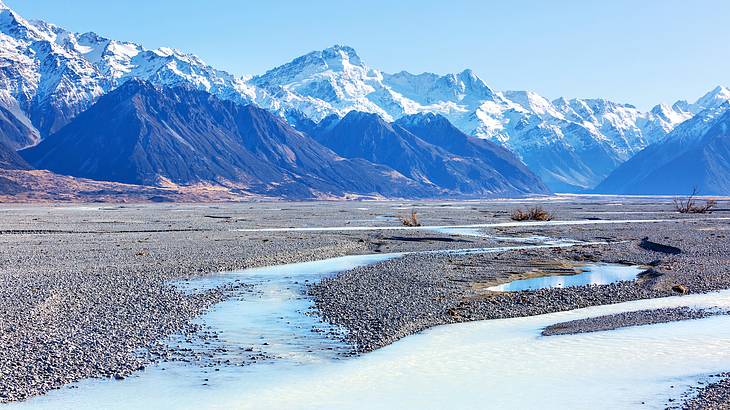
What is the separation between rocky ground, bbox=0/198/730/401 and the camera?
758 inches

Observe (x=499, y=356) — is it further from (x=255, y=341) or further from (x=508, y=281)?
(x=508, y=281)

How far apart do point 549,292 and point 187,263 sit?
62.4 feet

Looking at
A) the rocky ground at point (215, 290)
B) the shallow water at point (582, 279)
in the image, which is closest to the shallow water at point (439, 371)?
the rocky ground at point (215, 290)

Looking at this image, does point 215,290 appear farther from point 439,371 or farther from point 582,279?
point 582,279

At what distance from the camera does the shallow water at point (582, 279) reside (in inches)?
A: 1235

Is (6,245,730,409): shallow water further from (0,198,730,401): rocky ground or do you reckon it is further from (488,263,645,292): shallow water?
(488,263,645,292): shallow water

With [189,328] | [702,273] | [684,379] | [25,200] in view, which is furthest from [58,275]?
[25,200]

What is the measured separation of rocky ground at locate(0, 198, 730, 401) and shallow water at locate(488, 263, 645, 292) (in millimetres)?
990

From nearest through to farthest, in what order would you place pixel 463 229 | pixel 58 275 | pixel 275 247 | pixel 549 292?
pixel 549 292
pixel 58 275
pixel 275 247
pixel 463 229

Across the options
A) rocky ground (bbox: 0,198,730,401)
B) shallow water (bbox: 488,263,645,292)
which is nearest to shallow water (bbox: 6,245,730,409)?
rocky ground (bbox: 0,198,730,401)

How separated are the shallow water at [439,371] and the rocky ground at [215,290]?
1112mm

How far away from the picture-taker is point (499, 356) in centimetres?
1952

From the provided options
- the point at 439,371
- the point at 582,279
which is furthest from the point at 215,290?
the point at 582,279

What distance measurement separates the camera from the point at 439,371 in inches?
717
